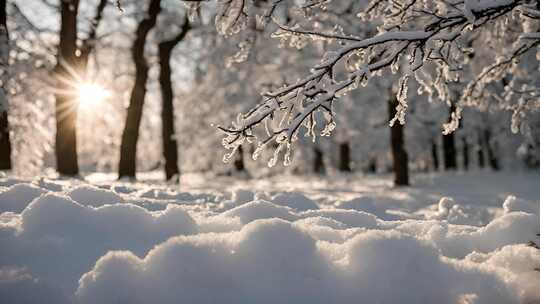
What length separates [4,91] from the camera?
11.6 meters

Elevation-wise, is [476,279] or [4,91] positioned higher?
[4,91]

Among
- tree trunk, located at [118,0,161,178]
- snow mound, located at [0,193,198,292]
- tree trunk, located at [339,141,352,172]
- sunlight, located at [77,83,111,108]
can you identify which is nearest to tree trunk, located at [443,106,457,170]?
tree trunk, located at [339,141,352,172]

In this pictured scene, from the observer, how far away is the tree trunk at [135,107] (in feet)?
47.3

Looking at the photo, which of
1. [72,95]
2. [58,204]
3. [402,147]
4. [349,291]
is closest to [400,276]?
[349,291]

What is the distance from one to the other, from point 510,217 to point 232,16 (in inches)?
107

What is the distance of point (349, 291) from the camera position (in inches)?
118

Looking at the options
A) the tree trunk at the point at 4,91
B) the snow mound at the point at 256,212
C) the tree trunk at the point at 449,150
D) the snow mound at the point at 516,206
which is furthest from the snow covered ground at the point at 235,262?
the tree trunk at the point at 449,150

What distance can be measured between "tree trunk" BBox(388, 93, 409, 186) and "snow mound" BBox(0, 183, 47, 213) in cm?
1290

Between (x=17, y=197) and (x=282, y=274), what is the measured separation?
2868 millimetres

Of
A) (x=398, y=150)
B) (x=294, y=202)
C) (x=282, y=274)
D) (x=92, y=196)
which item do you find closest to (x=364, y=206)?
(x=294, y=202)

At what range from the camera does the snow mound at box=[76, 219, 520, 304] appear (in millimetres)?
2908

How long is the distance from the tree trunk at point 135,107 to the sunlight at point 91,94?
1.35 m

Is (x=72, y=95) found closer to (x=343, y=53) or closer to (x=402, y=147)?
(x=402, y=147)

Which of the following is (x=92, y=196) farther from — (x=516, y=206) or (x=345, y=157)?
(x=345, y=157)
